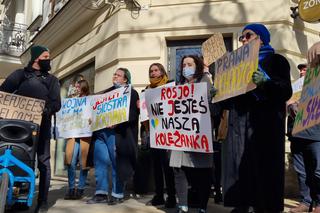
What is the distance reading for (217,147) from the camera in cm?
523

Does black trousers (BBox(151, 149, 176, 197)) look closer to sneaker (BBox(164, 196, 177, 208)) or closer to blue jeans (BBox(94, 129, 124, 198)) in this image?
sneaker (BBox(164, 196, 177, 208))


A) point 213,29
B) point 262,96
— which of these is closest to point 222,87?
point 262,96

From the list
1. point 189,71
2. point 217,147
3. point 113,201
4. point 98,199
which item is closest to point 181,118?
point 189,71

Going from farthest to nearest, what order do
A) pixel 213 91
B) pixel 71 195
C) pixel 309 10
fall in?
pixel 309 10, pixel 71 195, pixel 213 91

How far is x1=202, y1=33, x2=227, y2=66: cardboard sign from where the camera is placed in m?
4.98

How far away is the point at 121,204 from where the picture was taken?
539 centimetres

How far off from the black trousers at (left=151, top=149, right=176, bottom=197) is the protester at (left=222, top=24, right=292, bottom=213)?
1.48 meters

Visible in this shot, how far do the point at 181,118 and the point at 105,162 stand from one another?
1.46 metres

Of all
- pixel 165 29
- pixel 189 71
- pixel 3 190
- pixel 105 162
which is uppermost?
pixel 165 29

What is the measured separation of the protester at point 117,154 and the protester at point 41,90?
846mm

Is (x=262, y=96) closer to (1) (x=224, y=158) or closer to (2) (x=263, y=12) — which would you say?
(1) (x=224, y=158)

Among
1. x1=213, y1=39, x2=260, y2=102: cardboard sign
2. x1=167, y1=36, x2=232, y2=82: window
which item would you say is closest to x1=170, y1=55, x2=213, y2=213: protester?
x1=213, y1=39, x2=260, y2=102: cardboard sign

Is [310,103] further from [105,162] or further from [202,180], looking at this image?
[105,162]

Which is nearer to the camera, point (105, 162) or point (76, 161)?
point (105, 162)
